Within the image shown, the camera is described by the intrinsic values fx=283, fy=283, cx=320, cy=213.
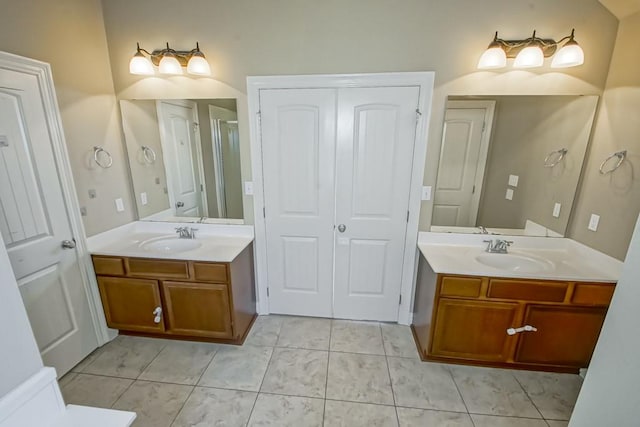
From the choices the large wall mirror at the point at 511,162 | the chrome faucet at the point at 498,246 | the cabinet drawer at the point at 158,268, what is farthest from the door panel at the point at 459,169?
the cabinet drawer at the point at 158,268

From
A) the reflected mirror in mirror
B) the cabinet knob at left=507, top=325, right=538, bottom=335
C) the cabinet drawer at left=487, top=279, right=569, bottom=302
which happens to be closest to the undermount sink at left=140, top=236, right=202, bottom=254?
the reflected mirror in mirror

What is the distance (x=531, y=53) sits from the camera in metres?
1.84

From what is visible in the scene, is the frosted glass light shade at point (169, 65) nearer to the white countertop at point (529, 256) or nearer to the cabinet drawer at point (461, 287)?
the white countertop at point (529, 256)

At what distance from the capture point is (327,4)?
2035 mm

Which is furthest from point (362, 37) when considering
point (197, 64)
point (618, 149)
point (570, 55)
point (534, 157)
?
point (618, 149)

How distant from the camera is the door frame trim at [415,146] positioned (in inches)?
82.8

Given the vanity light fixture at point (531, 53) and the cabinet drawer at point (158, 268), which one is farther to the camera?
the cabinet drawer at point (158, 268)

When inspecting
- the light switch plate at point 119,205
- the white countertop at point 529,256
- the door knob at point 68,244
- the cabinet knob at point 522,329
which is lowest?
the cabinet knob at point 522,329

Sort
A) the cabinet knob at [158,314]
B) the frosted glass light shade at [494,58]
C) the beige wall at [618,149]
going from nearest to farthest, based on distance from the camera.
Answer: the beige wall at [618,149], the frosted glass light shade at [494,58], the cabinet knob at [158,314]

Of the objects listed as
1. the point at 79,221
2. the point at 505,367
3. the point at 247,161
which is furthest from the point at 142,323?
the point at 505,367

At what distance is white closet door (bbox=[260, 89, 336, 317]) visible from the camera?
2.23 meters

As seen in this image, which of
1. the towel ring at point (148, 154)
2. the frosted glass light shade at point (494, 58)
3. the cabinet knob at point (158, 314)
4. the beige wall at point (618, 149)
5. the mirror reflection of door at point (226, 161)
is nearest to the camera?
the beige wall at point (618, 149)

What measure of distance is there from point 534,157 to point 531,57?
0.74 meters

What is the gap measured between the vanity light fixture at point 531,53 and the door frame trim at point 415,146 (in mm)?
376
